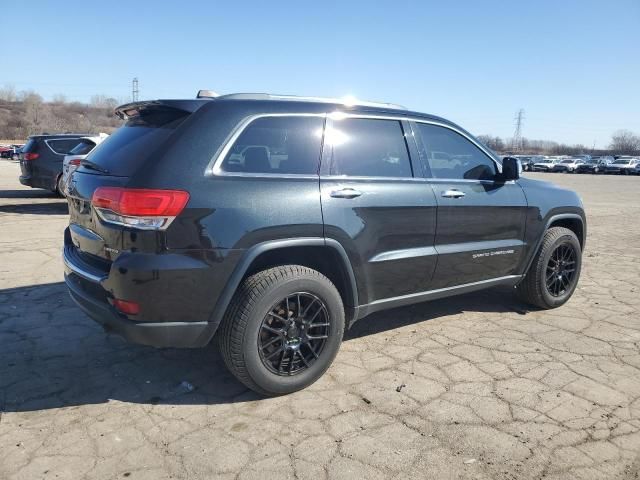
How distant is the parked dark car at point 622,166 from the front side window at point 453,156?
5264 centimetres

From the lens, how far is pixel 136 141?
125 inches

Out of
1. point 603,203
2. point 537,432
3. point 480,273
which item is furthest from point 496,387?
point 603,203

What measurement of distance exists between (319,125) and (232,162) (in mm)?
734

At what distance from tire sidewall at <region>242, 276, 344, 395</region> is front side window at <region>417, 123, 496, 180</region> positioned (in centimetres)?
145

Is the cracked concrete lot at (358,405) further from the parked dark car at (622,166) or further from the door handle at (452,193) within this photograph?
the parked dark car at (622,166)

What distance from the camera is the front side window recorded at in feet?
13.3

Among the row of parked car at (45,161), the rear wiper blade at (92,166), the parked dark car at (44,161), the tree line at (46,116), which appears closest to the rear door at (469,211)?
the rear wiper blade at (92,166)

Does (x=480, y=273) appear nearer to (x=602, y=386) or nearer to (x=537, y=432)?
(x=602, y=386)

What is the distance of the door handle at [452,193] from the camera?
13.1ft

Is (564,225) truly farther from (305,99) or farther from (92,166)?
(92,166)

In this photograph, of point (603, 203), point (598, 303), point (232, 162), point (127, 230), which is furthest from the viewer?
point (603, 203)

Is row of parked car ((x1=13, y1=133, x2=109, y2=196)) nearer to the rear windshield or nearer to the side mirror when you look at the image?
the rear windshield

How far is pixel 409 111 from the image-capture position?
4020 mm

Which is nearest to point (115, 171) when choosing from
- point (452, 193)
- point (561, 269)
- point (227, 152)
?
point (227, 152)
